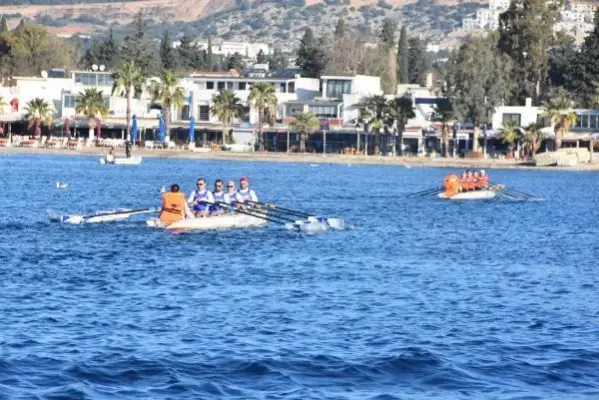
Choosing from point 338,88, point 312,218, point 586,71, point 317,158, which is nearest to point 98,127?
point 317,158

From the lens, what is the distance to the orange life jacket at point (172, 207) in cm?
4484

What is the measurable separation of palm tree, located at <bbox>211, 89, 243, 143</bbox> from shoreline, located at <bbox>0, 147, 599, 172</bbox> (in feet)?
17.8

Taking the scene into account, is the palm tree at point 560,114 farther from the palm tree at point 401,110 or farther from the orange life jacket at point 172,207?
the orange life jacket at point 172,207

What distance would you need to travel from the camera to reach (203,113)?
149 metres

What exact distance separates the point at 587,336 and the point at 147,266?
42.1ft

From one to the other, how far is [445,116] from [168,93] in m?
24.8

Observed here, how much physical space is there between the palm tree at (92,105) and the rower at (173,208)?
93807 mm

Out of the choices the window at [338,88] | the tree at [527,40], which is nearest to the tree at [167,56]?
the window at [338,88]

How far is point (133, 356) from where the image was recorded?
2422cm

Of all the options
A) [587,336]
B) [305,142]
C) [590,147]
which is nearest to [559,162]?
[590,147]

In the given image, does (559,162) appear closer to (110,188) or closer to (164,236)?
(110,188)

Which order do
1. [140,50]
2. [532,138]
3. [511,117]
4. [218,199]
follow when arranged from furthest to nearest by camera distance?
[140,50]
[511,117]
[532,138]
[218,199]

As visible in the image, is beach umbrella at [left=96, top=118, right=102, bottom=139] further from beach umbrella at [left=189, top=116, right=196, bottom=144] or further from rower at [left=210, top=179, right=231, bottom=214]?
rower at [left=210, top=179, right=231, bottom=214]

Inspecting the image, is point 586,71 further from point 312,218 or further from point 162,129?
point 312,218
